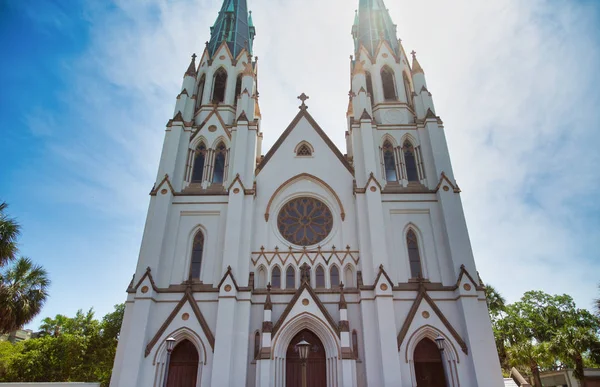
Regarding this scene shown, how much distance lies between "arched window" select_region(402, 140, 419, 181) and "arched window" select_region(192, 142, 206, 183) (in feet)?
35.8

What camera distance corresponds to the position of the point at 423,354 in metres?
15.0

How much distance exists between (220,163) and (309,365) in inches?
434

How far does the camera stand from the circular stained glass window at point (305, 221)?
57.8 feet

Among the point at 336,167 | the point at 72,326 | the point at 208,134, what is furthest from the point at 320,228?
the point at 72,326

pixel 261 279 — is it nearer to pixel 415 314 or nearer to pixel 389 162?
pixel 415 314

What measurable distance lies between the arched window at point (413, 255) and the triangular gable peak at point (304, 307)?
14.3 ft

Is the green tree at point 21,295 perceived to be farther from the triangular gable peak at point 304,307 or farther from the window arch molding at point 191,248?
the triangular gable peak at point 304,307

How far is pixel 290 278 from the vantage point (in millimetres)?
16516

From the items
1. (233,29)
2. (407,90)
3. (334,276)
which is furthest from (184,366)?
(233,29)

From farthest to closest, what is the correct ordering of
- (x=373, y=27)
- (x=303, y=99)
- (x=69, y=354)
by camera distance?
(x=69, y=354) → (x=373, y=27) → (x=303, y=99)

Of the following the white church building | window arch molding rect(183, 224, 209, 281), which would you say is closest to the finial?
the white church building

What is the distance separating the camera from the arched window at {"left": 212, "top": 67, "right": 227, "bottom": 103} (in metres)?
22.8

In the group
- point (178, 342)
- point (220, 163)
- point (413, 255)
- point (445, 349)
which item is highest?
point (220, 163)

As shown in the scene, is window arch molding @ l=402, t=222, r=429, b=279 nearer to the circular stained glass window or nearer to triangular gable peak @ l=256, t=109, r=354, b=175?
the circular stained glass window
